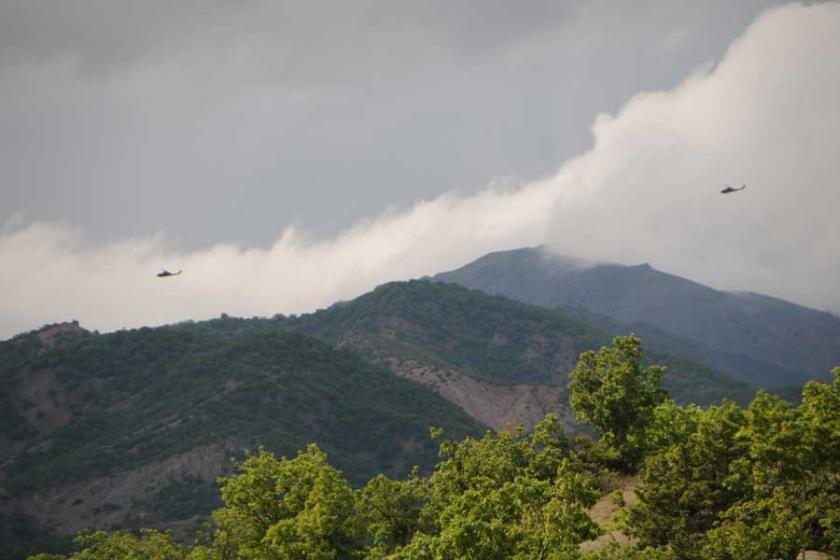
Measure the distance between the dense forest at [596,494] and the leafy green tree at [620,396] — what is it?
0.38 feet

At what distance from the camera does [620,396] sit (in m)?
61.2

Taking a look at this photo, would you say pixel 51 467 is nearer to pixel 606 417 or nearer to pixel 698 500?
pixel 606 417

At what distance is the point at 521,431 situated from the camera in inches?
2424

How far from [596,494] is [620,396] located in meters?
15.2

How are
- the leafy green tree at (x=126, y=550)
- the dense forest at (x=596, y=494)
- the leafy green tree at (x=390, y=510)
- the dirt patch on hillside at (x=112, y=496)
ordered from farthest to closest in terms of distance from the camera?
the dirt patch on hillside at (x=112, y=496) < the leafy green tree at (x=126, y=550) < the leafy green tree at (x=390, y=510) < the dense forest at (x=596, y=494)

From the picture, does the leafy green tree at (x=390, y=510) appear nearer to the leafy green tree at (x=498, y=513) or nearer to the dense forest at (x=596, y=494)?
the dense forest at (x=596, y=494)

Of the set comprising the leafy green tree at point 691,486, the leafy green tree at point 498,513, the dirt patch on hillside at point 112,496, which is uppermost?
→ the leafy green tree at point 498,513

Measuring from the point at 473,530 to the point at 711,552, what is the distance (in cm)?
1230

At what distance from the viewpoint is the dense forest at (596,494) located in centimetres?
3619

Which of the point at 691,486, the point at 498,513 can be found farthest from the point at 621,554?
the point at 691,486

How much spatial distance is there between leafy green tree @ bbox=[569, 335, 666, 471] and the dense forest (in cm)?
12

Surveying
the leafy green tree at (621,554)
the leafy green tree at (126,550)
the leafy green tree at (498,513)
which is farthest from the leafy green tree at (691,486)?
the leafy green tree at (126,550)

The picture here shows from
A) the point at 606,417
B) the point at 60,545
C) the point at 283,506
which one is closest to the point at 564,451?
the point at 606,417

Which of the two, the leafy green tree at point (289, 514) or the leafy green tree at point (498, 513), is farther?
the leafy green tree at point (289, 514)
